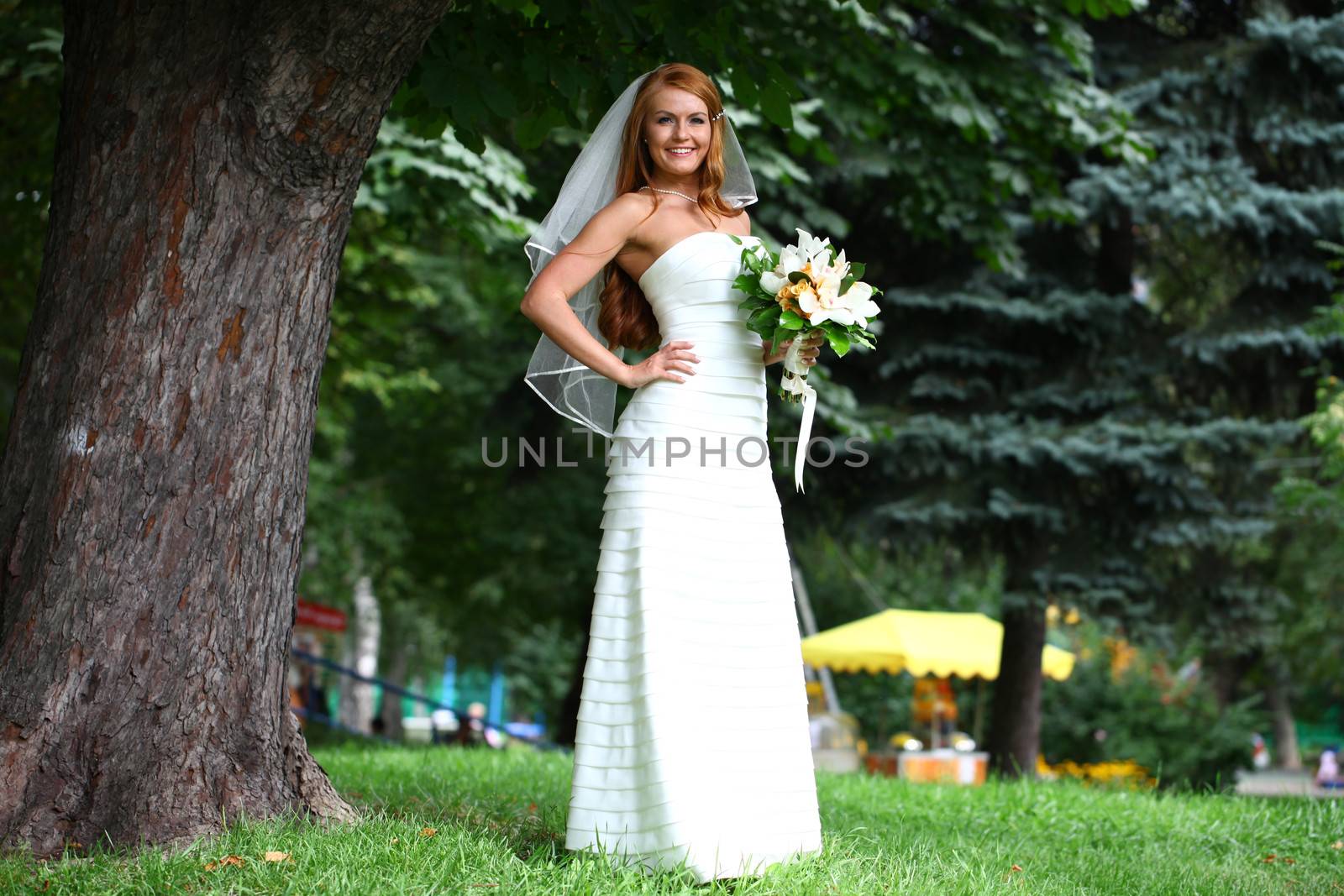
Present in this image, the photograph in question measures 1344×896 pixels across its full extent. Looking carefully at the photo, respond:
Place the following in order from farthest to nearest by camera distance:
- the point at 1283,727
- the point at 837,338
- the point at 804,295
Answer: the point at 1283,727
the point at 837,338
the point at 804,295

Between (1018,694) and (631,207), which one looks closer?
(631,207)

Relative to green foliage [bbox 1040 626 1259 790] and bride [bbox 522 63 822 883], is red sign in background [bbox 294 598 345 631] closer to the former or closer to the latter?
green foliage [bbox 1040 626 1259 790]

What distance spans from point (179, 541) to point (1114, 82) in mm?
10264

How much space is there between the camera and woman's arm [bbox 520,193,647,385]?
4.09m

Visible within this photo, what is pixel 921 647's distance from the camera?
51.5 feet

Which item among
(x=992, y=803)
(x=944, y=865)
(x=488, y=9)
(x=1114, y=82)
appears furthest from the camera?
(x=1114, y=82)

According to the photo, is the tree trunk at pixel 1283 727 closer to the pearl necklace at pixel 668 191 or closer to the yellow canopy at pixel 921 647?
the yellow canopy at pixel 921 647

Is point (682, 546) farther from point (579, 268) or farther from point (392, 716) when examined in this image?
point (392, 716)

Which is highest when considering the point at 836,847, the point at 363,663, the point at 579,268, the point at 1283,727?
the point at 579,268

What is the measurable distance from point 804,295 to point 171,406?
82.1 inches

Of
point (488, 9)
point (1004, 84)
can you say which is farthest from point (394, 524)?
point (488, 9)

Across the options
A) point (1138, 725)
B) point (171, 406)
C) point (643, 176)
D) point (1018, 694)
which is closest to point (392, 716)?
point (1138, 725)

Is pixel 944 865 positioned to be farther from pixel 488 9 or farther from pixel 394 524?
pixel 394 524

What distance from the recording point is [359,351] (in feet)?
48.6
